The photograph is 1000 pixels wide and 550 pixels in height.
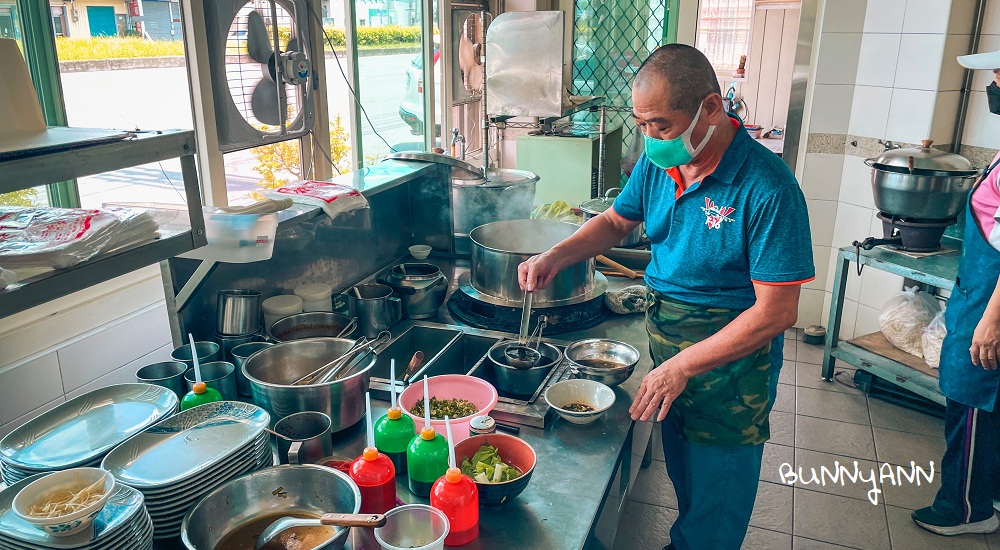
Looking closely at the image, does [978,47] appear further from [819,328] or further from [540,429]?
[540,429]

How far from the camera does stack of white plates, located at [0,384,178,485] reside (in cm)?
139

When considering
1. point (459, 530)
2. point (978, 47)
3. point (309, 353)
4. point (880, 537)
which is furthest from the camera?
point (978, 47)

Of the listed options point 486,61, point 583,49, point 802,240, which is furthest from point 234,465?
point 583,49

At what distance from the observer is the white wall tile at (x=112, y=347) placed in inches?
104

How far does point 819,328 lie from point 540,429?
11.5 feet

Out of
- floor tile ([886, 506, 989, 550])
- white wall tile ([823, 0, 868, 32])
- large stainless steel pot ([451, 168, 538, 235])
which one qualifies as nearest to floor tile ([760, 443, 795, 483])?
floor tile ([886, 506, 989, 550])

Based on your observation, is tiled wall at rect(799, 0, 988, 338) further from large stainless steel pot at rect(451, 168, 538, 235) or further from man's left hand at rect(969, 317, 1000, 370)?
large stainless steel pot at rect(451, 168, 538, 235)

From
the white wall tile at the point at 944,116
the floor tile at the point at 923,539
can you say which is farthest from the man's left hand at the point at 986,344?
the white wall tile at the point at 944,116

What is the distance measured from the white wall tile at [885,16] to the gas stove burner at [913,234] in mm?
1183

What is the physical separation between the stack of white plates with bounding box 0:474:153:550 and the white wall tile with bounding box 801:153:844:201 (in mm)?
4211

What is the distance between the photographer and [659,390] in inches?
69.4

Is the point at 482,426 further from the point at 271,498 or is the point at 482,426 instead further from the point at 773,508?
the point at 773,508

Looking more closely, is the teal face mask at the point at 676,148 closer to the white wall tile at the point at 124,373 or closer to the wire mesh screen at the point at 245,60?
the wire mesh screen at the point at 245,60

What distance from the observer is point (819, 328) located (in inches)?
184
